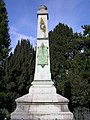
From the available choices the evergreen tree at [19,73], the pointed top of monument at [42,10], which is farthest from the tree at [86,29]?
the pointed top of monument at [42,10]

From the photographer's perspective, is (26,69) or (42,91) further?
(26,69)

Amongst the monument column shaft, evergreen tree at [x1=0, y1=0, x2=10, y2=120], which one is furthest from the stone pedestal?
evergreen tree at [x1=0, y1=0, x2=10, y2=120]

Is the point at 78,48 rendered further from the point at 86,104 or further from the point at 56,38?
the point at 86,104

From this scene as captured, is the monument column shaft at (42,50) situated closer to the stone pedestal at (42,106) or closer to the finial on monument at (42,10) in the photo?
the finial on monument at (42,10)

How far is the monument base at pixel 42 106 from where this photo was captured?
12141mm

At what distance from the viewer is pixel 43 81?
13.4 meters

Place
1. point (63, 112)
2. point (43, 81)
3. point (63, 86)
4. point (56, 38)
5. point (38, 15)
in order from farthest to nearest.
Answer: point (56, 38), point (63, 86), point (38, 15), point (43, 81), point (63, 112)

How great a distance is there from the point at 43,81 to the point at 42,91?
65 centimetres

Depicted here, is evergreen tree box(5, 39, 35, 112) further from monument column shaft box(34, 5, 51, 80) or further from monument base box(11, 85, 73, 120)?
monument base box(11, 85, 73, 120)

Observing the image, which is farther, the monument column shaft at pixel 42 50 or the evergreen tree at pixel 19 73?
the evergreen tree at pixel 19 73

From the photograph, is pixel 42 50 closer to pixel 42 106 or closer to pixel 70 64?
pixel 42 106

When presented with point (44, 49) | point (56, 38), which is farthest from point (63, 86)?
point (44, 49)

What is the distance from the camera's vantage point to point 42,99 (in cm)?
1275

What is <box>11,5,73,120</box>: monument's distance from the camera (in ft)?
40.0
